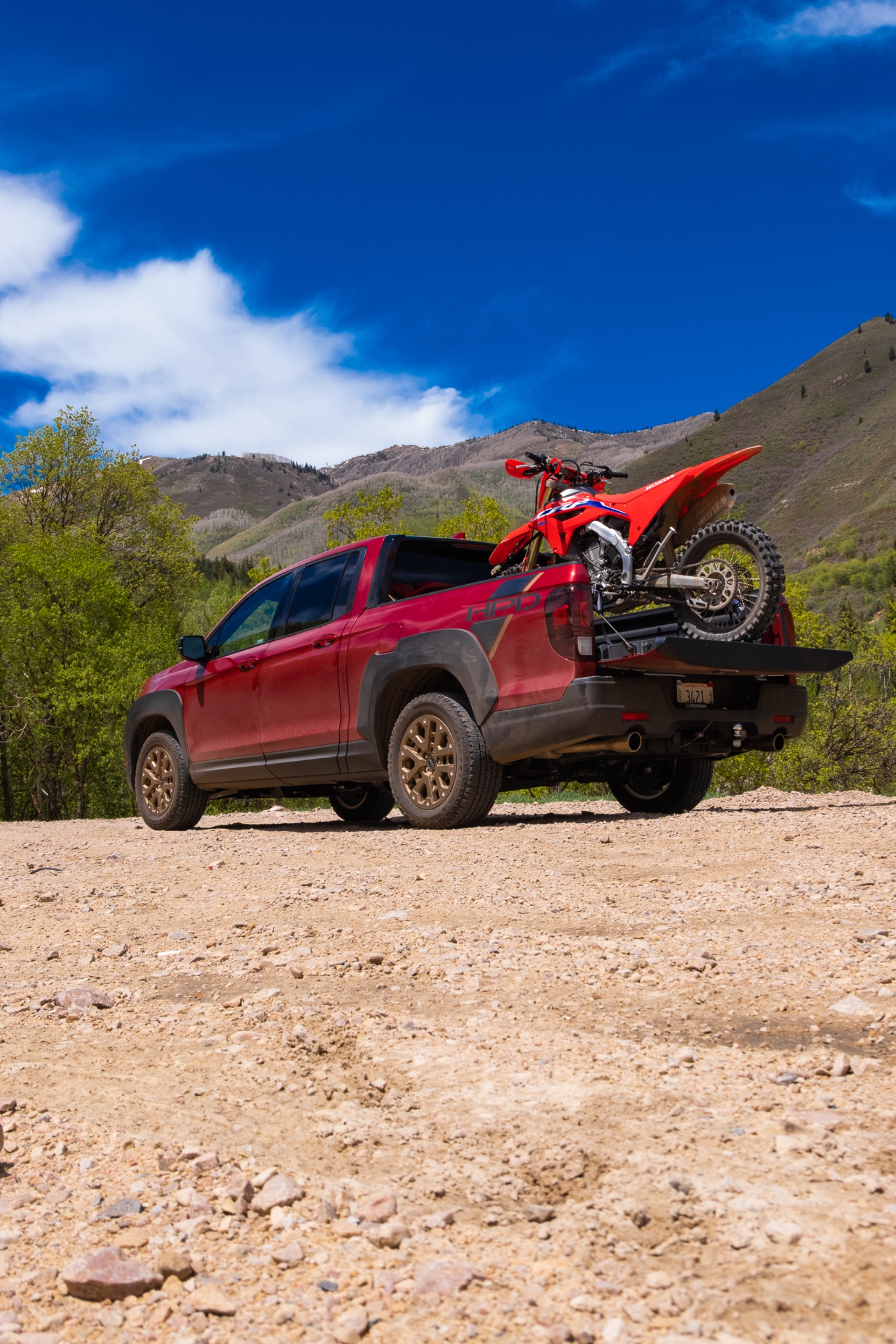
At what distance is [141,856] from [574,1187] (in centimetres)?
483

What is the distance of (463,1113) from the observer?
2.22 meters

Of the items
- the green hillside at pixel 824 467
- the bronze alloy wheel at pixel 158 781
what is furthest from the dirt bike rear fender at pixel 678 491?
the green hillside at pixel 824 467

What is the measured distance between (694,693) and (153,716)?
513cm

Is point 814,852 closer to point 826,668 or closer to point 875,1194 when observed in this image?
point 826,668

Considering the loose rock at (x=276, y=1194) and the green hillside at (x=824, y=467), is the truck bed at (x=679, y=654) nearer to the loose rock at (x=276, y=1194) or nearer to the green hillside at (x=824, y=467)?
the loose rock at (x=276, y=1194)

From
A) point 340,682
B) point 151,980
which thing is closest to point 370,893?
point 151,980

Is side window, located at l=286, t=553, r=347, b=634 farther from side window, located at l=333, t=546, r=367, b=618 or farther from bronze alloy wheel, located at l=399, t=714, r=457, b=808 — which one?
bronze alloy wheel, located at l=399, t=714, r=457, b=808

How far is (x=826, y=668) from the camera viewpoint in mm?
6457

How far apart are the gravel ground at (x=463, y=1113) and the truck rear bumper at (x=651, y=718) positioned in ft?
4.23

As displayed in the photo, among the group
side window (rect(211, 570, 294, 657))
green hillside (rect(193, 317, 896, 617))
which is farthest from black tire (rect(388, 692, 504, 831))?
green hillside (rect(193, 317, 896, 617))

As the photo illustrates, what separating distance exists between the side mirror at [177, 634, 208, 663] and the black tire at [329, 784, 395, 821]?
1584 mm

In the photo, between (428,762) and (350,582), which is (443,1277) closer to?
(428,762)

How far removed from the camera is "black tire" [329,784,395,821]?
29.0 ft

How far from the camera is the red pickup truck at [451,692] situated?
5.75 meters
